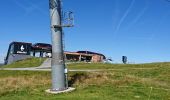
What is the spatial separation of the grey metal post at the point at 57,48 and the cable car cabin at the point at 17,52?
2688 inches

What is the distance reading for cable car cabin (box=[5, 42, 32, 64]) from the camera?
98.4 m

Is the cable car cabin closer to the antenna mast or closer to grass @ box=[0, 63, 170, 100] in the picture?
grass @ box=[0, 63, 170, 100]

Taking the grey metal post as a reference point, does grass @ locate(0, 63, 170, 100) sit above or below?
below

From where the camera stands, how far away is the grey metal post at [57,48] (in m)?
30.1

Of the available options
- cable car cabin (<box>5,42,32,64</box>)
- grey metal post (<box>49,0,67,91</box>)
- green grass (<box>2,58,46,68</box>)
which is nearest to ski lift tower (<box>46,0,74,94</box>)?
grey metal post (<box>49,0,67,91</box>)

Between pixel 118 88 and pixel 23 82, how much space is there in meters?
10.1

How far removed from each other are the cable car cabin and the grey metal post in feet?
224

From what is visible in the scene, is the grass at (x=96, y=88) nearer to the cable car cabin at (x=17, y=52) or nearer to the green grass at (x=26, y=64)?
the green grass at (x=26, y=64)

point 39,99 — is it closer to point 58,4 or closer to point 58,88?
point 58,88

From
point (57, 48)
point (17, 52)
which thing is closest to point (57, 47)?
point (57, 48)

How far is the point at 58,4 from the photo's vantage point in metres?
31.0

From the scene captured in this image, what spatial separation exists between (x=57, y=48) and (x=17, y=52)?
228 feet

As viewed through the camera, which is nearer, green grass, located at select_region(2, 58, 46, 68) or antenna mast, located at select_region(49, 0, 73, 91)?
antenna mast, located at select_region(49, 0, 73, 91)

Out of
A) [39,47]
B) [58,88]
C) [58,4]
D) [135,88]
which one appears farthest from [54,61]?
[39,47]
